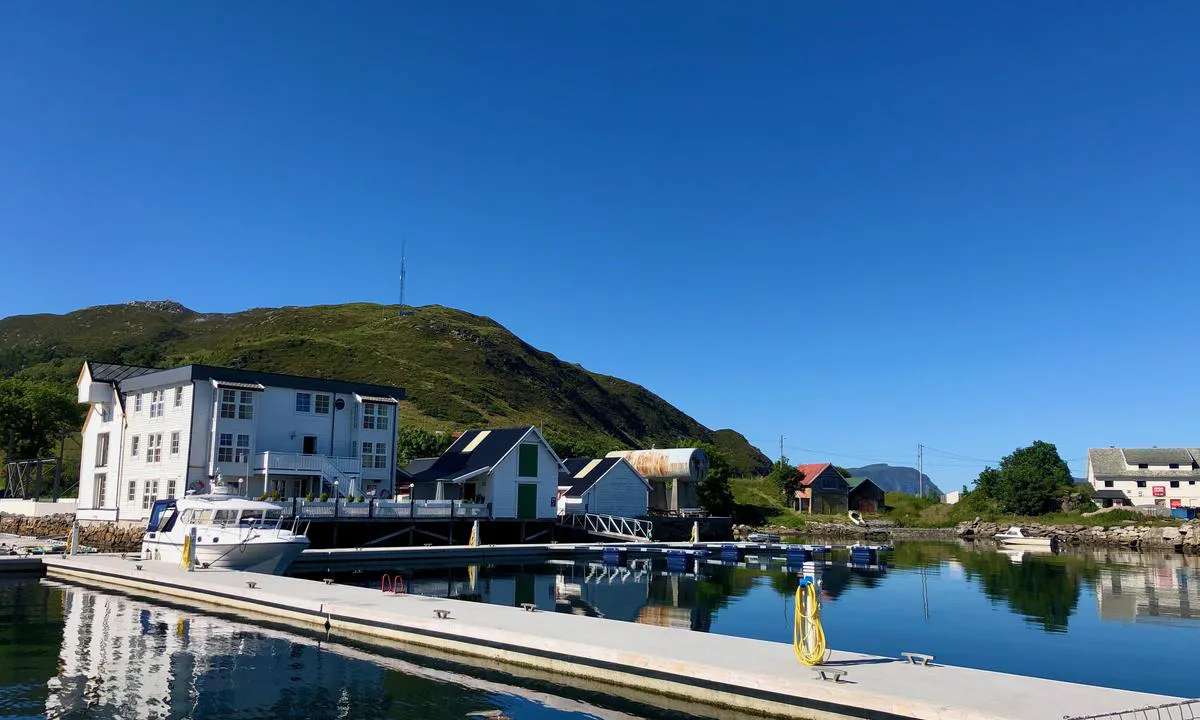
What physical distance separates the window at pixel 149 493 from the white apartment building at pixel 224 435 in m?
0.06

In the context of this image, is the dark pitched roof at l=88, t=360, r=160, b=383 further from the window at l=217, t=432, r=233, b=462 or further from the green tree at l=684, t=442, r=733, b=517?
the green tree at l=684, t=442, r=733, b=517

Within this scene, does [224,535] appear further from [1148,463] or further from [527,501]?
[1148,463]

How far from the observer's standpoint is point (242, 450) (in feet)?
154

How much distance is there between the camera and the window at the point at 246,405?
47.5 metres

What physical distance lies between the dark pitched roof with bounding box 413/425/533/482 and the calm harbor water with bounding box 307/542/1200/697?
11.8 metres

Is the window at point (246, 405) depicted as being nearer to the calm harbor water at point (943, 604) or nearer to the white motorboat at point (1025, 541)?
the calm harbor water at point (943, 604)

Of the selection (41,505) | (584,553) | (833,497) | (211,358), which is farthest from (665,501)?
(211,358)

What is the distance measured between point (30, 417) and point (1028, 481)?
100948 millimetres

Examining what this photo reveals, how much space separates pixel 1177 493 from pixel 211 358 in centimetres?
14774

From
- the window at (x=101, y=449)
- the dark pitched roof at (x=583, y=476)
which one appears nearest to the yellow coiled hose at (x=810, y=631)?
the dark pitched roof at (x=583, y=476)

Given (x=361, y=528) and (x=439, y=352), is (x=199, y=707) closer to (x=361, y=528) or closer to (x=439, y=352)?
(x=361, y=528)

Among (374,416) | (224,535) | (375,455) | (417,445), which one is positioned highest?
(374,416)

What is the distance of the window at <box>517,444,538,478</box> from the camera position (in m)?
58.1

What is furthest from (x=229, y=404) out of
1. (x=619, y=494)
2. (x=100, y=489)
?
(x=619, y=494)
